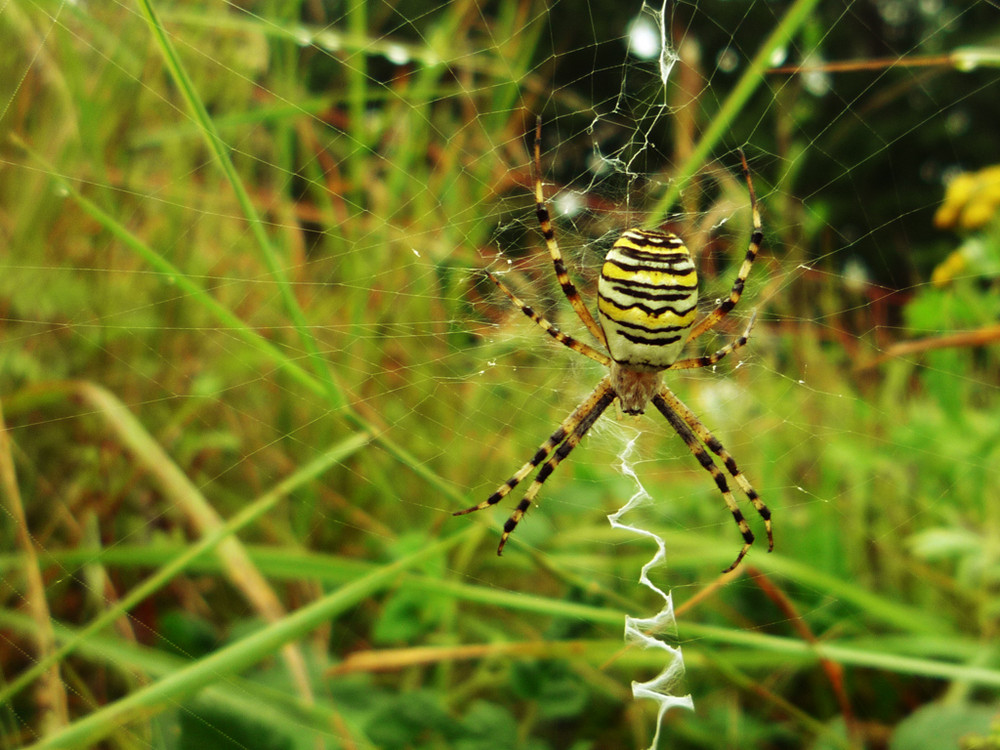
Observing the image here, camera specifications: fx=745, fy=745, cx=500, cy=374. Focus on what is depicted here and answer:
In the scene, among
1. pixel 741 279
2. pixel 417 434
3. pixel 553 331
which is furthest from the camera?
pixel 417 434

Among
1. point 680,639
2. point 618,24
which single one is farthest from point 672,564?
point 618,24

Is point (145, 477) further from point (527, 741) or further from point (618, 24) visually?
point (618, 24)

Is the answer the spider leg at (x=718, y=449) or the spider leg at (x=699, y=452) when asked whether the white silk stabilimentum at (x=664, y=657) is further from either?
the spider leg at (x=718, y=449)

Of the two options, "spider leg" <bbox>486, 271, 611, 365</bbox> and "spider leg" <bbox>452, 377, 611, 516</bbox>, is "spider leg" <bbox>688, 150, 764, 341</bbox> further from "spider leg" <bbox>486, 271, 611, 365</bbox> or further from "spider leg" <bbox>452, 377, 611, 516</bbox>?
"spider leg" <bbox>452, 377, 611, 516</bbox>

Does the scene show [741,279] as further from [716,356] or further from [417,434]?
[417,434]

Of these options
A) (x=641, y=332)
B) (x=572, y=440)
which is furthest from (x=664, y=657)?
(x=641, y=332)

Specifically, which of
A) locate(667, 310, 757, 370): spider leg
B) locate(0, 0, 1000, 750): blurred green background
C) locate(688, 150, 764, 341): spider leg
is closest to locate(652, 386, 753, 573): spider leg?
locate(0, 0, 1000, 750): blurred green background

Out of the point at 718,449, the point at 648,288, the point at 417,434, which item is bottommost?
the point at 417,434

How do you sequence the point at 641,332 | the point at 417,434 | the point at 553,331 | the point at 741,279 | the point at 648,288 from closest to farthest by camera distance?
the point at 648,288 < the point at 641,332 < the point at 741,279 < the point at 553,331 < the point at 417,434
